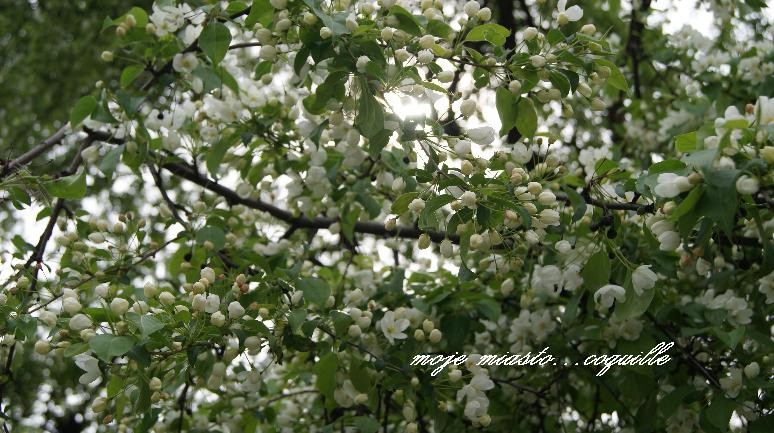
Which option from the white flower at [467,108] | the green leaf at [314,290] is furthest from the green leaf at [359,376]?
the white flower at [467,108]

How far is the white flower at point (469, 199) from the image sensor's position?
1.66 m

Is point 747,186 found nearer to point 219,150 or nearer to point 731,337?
point 731,337

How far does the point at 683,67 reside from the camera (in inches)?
134

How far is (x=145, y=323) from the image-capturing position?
1606mm

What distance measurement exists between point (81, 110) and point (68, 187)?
30 centimetres

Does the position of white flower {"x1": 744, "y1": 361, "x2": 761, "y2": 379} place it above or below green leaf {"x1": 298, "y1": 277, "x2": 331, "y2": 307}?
below

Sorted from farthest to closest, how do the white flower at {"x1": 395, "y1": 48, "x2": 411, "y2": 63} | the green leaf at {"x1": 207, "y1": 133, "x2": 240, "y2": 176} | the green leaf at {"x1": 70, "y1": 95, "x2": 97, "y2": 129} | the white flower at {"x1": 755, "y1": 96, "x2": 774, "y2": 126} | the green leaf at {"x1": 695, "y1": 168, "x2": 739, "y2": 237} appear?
the green leaf at {"x1": 207, "y1": 133, "x2": 240, "y2": 176}
the green leaf at {"x1": 70, "y1": 95, "x2": 97, "y2": 129}
the white flower at {"x1": 395, "y1": 48, "x2": 411, "y2": 63}
the white flower at {"x1": 755, "y1": 96, "x2": 774, "y2": 126}
the green leaf at {"x1": 695, "y1": 168, "x2": 739, "y2": 237}

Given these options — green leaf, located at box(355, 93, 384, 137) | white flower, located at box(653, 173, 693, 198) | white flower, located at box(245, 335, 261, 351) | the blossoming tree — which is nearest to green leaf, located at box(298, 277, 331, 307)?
the blossoming tree

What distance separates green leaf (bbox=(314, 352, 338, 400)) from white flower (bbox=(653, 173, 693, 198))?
0.93m

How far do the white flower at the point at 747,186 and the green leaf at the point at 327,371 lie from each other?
1.06 metres

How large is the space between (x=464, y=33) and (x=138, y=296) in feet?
3.47

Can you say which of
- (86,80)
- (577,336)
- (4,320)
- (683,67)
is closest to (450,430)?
(577,336)

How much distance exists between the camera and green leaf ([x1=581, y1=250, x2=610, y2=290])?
1892 mm

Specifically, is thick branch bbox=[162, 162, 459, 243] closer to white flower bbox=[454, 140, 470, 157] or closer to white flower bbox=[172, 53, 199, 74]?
white flower bbox=[172, 53, 199, 74]
